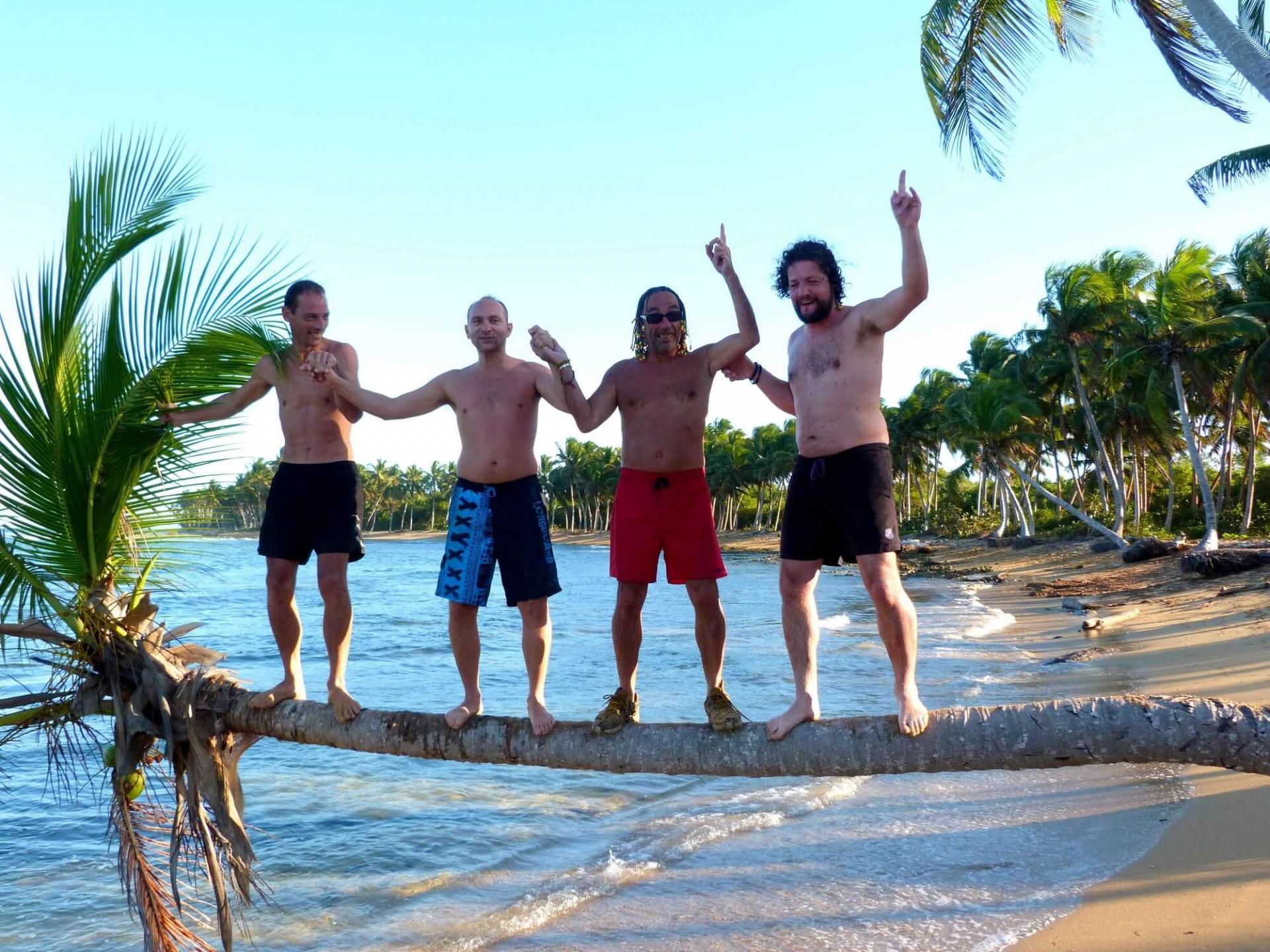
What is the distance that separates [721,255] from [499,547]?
181cm

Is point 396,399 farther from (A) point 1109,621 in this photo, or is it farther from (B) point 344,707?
(A) point 1109,621

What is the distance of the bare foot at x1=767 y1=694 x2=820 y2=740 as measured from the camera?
3994 mm

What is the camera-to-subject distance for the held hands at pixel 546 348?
478 cm

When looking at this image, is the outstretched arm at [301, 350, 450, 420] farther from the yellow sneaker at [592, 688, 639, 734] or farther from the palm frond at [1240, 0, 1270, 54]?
the palm frond at [1240, 0, 1270, 54]

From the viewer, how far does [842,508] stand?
4539 millimetres

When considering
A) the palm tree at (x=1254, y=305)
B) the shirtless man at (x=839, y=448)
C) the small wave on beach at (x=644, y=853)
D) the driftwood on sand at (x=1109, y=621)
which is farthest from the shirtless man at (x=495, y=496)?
the palm tree at (x=1254, y=305)

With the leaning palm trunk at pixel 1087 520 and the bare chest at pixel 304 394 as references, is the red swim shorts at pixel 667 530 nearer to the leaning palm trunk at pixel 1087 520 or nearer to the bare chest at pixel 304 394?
the bare chest at pixel 304 394

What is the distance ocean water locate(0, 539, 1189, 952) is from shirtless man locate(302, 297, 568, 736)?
1518mm

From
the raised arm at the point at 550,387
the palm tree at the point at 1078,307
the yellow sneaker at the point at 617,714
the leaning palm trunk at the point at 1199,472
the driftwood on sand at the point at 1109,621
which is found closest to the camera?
the yellow sneaker at the point at 617,714

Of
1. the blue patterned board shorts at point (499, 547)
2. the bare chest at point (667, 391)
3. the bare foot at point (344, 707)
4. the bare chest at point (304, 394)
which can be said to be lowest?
the bare foot at point (344, 707)

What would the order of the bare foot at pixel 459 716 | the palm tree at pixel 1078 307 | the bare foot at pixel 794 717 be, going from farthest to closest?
the palm tree at pixel 1078 307 < the bare foot at pixel 459 716 < the bare foot at pixel 794 717

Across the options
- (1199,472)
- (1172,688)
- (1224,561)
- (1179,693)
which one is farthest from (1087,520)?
(1179,693)

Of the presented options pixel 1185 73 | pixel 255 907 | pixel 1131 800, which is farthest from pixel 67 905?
pixel 1185 73

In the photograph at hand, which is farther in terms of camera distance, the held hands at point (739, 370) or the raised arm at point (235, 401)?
the raised arm at point (235, 401)
